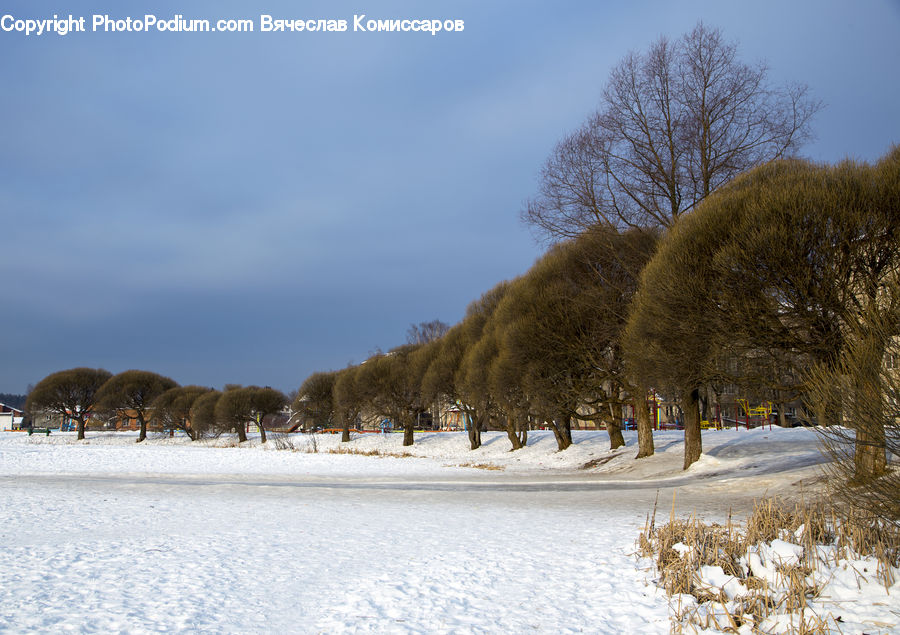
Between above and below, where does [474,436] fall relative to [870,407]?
below

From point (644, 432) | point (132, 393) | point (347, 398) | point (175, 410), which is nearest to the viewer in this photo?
point (644, 432)

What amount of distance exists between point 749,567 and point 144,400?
84821 mm

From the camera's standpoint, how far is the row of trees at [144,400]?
71.2 metres

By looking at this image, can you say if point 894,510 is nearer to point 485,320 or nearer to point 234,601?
point 234,601

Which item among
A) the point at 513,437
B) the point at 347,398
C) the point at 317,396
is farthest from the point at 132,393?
the point at 513,437

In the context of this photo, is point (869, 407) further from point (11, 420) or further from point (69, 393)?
point (11, 420)

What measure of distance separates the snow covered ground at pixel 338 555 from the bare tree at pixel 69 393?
65987 millimetres

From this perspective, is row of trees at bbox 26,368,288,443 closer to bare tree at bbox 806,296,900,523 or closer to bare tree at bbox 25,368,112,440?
bare tree at bbox 25,368,112,440

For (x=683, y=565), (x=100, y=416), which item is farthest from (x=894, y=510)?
(x=100, y=416)

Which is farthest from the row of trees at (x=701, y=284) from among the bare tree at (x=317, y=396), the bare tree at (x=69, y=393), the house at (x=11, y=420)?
the house at (x=11, y=420)

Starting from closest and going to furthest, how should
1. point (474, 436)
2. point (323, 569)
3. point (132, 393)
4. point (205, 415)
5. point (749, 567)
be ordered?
point (749, 567) < point (323, 569) < point (474, 436) < point (205, 415) < point (132, 393)

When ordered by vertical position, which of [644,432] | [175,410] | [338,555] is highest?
[175,410]

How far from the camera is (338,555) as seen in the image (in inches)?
377

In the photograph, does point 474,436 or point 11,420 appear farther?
point 11,420
